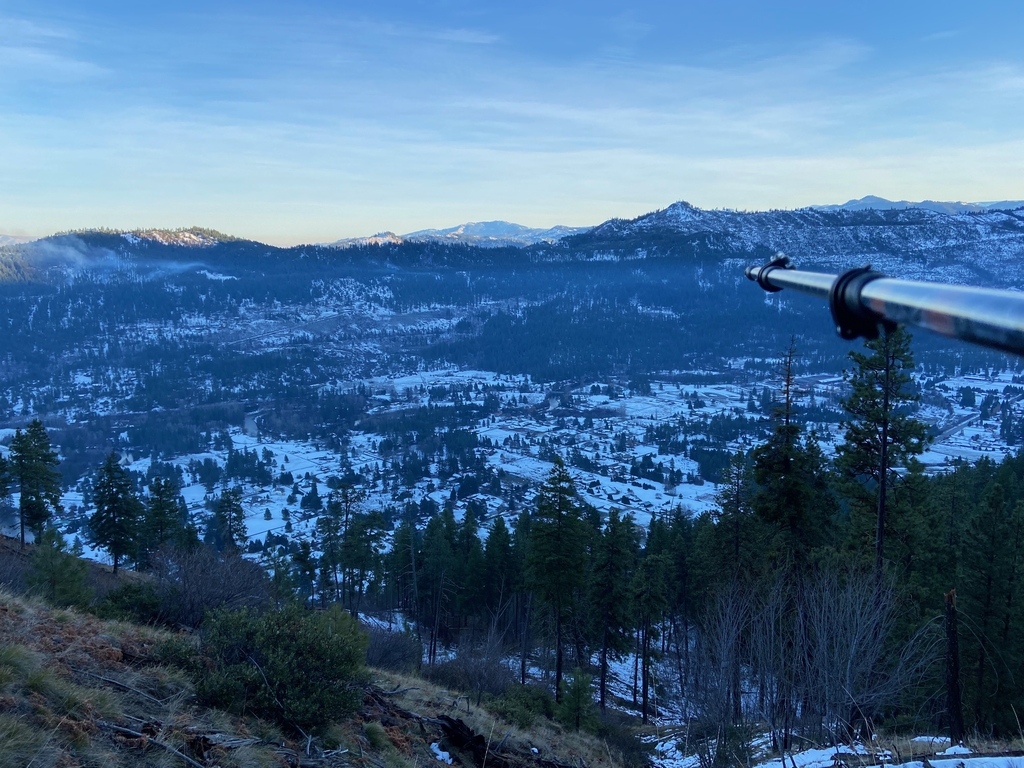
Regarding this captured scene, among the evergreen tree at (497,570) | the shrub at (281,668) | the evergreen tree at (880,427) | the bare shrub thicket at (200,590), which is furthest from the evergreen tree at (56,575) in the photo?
the evergreen tree at (497,570)

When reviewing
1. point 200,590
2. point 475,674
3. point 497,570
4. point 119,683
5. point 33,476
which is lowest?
point 497,570

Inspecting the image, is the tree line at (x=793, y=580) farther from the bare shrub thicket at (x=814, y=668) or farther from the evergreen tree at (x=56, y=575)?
the evergreen tree at (x=56, y=575)

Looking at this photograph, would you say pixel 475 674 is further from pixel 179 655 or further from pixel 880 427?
pixel 880 427

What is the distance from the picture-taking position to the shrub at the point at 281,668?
6262 millimetres

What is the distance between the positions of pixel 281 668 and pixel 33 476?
28073mm

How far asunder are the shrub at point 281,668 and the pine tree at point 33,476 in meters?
26.6

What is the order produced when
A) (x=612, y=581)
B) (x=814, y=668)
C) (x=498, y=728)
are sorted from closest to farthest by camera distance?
(x=814, y=668), (x=498, y=728), (x=612, y=581)

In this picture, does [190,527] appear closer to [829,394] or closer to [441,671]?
[441,671]

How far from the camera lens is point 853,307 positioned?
2.16 m

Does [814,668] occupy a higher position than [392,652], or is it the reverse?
[814,668]

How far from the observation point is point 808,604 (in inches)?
426

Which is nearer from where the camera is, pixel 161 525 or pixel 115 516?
pixel 115 516

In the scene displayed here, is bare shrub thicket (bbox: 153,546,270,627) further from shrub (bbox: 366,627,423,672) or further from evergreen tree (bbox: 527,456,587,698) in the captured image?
evergreen tree (bbox: 527,456,587,698)

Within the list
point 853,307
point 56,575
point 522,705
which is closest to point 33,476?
point 56,575
